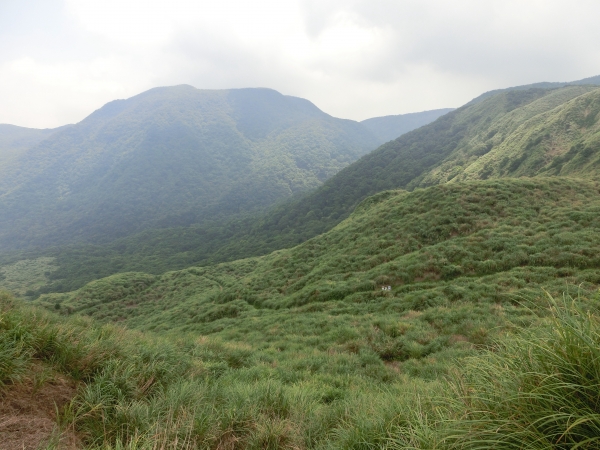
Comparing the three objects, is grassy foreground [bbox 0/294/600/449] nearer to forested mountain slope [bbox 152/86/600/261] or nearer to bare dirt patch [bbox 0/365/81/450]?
bare dirt patch [bbox 0/365/81/450]

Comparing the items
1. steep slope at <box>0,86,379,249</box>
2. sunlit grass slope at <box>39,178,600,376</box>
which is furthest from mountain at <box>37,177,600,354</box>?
steep slope at <box>0,86,379,249</box>

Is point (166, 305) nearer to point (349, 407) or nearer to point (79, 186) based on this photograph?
point (349, 407)

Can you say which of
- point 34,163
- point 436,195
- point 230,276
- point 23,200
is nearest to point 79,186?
point 23,200

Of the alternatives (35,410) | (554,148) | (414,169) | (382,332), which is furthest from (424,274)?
(414,169)

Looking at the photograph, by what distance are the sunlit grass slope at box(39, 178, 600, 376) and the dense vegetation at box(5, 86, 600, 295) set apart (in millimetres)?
17318

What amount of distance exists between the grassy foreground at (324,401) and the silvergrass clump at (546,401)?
1 centimetres

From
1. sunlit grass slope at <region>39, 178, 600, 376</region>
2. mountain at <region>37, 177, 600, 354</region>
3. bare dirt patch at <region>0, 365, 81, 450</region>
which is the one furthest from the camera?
mountain at <region>37, 177, 600, 354</region>

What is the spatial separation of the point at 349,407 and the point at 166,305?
3008 centimetres

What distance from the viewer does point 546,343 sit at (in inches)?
91.0

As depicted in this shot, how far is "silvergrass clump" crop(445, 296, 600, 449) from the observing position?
69.3 inches

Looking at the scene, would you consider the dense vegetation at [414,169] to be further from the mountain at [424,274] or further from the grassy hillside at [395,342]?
the grassy hillside at [395,342]

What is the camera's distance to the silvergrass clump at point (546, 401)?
1760mm

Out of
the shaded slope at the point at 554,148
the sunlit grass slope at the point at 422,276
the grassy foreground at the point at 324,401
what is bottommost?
the sunlit grass slope at the point at 422,276

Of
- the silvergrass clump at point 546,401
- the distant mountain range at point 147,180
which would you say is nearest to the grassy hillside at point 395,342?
the silvergrass clump at point 546,401
